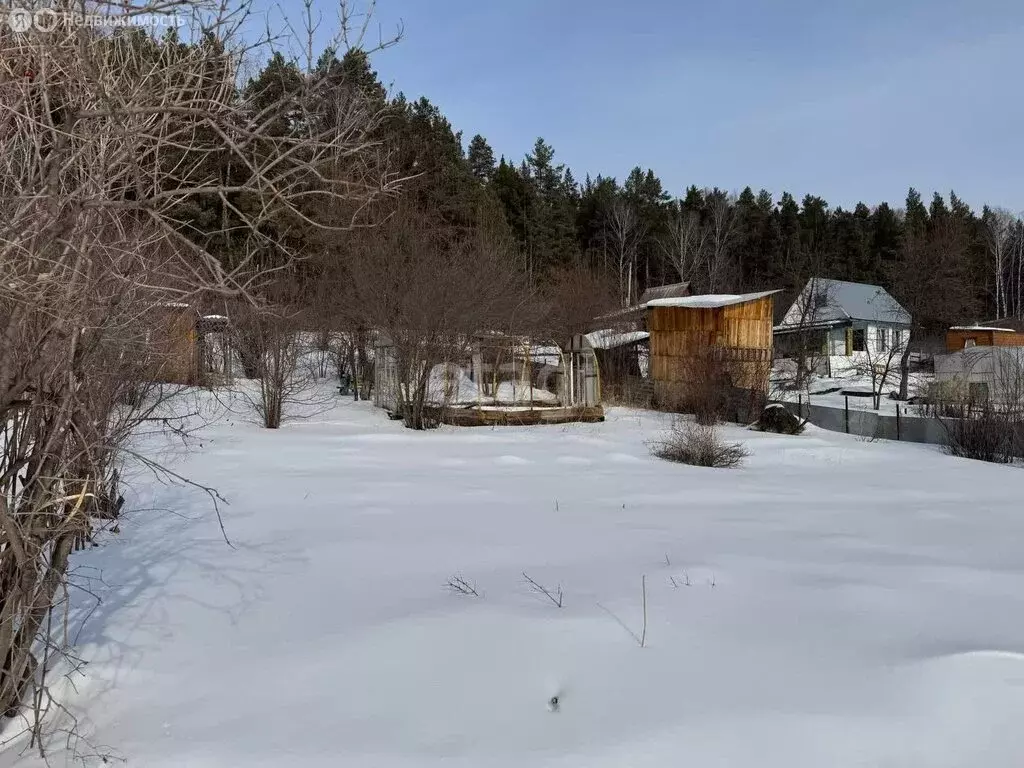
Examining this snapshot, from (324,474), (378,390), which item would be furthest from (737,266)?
(324,474)

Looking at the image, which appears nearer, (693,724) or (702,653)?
(693,724)

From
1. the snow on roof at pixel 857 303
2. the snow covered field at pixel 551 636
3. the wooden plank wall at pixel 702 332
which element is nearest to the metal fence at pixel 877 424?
the wooden plank wall at pixel 702 332

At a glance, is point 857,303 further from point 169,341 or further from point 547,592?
point 547,592

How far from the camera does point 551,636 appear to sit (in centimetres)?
374

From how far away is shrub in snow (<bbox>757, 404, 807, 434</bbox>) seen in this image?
58.3 feet

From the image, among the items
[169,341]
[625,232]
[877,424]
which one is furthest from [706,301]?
[625,232]

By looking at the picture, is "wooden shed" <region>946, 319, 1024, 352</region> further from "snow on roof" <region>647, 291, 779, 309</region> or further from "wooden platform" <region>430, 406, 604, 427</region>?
"wooden platform" <region>430, 406, 604, 427</region>

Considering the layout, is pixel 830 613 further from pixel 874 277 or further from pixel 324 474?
pixel 874 277

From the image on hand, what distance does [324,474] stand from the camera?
927 cm

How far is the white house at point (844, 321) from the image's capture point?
116 feet

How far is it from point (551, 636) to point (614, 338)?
78.1 ft

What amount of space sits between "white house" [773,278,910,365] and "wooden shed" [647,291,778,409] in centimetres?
1025

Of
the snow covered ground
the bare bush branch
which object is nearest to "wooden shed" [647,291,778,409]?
the snow covered ground

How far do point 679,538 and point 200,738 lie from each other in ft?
13.6
